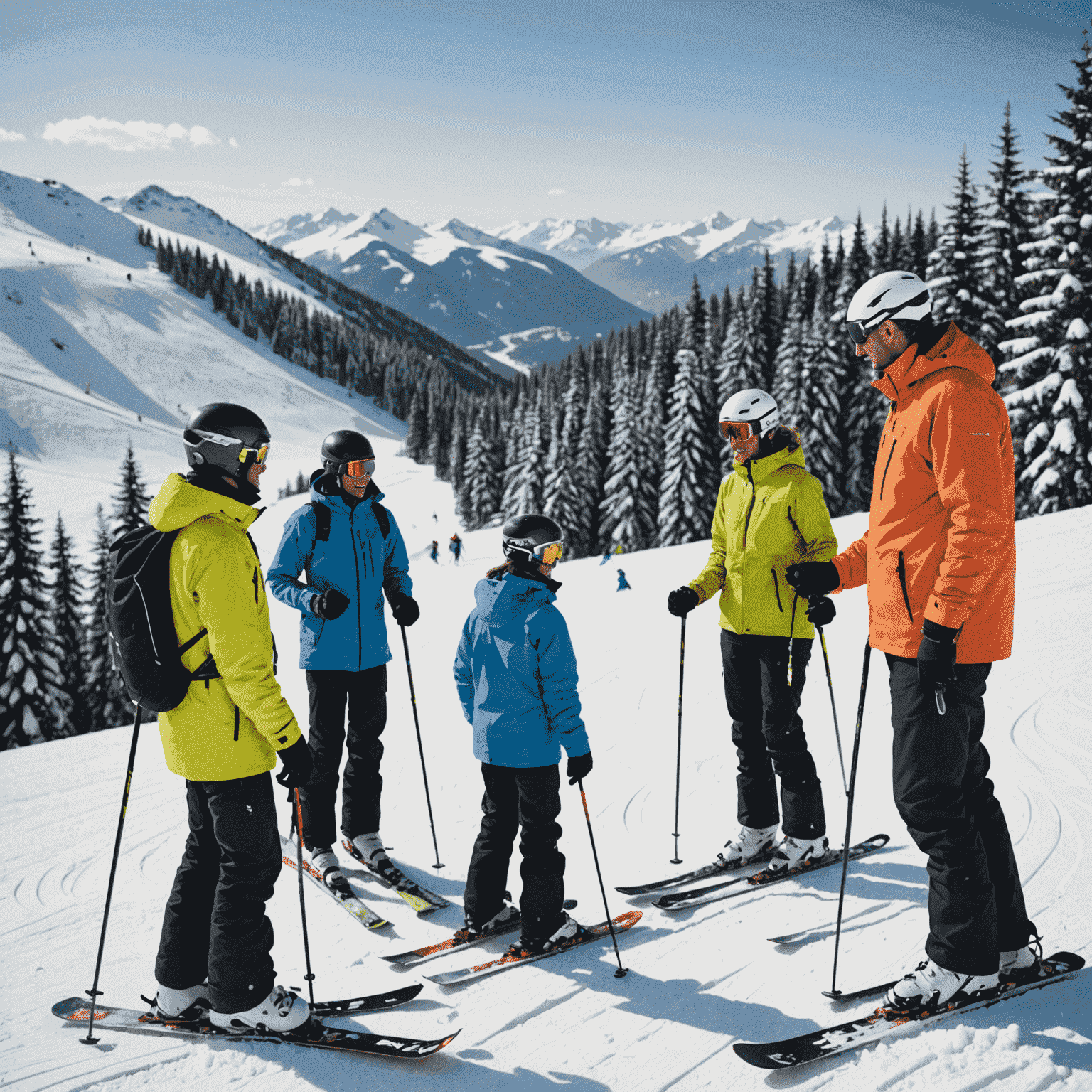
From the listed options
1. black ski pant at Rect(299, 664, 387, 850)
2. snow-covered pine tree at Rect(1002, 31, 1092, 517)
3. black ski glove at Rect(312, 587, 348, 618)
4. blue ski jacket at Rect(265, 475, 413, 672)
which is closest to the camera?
black ski glove at Rect(312, 587, 348, 618)

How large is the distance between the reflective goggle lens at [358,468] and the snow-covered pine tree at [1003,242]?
25663 millimetres

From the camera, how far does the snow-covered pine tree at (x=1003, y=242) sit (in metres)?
24.4

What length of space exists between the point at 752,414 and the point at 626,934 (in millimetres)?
2825

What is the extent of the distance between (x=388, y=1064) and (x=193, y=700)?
5.43 ft

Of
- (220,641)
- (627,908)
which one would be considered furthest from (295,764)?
(627,908)

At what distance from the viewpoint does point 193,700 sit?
3098 millimetres

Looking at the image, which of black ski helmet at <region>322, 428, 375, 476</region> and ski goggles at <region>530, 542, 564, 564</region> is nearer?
ski goggles at <region>530, 542, 564, 564</region>

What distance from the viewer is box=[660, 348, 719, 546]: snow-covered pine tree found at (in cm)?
3538

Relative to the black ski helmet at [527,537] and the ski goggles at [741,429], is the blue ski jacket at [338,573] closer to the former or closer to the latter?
the black ski helmet at [527,537]

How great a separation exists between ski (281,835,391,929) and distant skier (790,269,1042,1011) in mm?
2635

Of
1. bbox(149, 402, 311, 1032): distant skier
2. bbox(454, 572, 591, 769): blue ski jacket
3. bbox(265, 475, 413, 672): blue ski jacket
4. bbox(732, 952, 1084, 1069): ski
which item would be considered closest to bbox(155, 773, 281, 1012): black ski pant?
bbox(149, 402, 311, 1032): distant skier

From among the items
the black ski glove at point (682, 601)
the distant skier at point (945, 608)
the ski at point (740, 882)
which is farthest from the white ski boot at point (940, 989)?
the black ski glove at point (682, 601)

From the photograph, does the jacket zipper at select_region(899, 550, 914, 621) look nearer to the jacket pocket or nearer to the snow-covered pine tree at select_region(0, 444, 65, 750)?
the jacket pocket

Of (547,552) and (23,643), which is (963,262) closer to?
(547,552)
